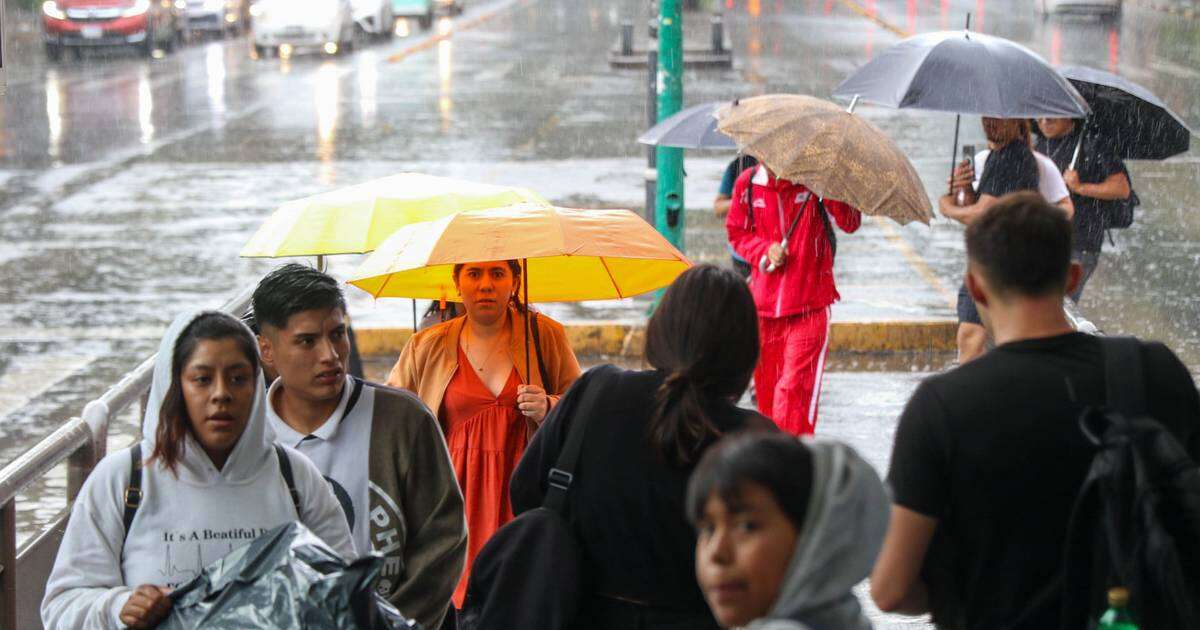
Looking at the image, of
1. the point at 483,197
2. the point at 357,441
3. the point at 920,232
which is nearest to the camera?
the point at 357,441

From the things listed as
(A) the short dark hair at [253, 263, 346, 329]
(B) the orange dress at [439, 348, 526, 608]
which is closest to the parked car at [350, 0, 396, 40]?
(B) the orange dress at [439, 348, 526, 608]

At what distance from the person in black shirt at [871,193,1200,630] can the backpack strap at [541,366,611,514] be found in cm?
69

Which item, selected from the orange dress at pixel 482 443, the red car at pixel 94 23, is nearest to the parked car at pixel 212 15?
the red car at pixel 94 23

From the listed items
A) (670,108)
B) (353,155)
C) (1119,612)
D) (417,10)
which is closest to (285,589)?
(1119,612)

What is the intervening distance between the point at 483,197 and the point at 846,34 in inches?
1271

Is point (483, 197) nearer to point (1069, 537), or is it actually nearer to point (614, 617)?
point (614, 617)

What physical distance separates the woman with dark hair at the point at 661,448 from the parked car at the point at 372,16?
115 ft

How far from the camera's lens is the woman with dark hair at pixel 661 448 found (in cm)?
344

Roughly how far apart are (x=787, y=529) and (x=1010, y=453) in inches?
31.9

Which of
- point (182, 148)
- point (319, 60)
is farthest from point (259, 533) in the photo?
point (319, 60)

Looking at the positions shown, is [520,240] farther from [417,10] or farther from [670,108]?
[417,10]

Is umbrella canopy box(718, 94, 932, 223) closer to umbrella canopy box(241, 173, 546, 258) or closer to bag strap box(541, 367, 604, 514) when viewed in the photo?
umbrella canopy box(241, 173, 546, 258)

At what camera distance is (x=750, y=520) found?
255 cm

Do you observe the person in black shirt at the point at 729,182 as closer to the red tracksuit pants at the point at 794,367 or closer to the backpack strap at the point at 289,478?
the red tracksuit pants at the point at 794,367
